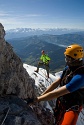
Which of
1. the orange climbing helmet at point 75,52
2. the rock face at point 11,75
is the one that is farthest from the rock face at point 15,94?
the orange climbing helmet at point 75,52

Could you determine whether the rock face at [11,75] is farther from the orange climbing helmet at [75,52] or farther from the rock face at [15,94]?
the orange climbing helmet at [75,52]

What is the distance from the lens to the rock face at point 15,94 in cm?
840

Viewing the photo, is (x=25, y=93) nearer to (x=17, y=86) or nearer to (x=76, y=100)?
(x=17, y=86)

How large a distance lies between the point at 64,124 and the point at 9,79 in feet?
12.6

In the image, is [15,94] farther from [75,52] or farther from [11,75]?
[75,52]

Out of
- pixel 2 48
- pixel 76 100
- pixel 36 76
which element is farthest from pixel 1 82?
pixel 36 76

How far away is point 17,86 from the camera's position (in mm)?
10609

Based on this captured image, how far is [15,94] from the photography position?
33.9ft

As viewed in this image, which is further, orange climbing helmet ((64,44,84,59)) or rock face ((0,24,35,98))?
rock face ((0,24,35,98))

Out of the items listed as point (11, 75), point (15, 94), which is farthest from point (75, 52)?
point (15, 94)

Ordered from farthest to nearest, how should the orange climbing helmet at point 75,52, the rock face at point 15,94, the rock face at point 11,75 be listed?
the rock face at point 11,75
the rock face at point 15,94
the orange climbing helmet at point 75,52

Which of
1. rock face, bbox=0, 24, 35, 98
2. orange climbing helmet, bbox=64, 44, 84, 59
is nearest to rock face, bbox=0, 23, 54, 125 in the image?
rock face, bbox=0, 24, 35, 98

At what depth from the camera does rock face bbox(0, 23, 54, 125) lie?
27.6 ft

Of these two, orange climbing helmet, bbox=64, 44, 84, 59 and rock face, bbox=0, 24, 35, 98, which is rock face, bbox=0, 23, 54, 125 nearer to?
rock face, bbox=0, 24, 35, 98
